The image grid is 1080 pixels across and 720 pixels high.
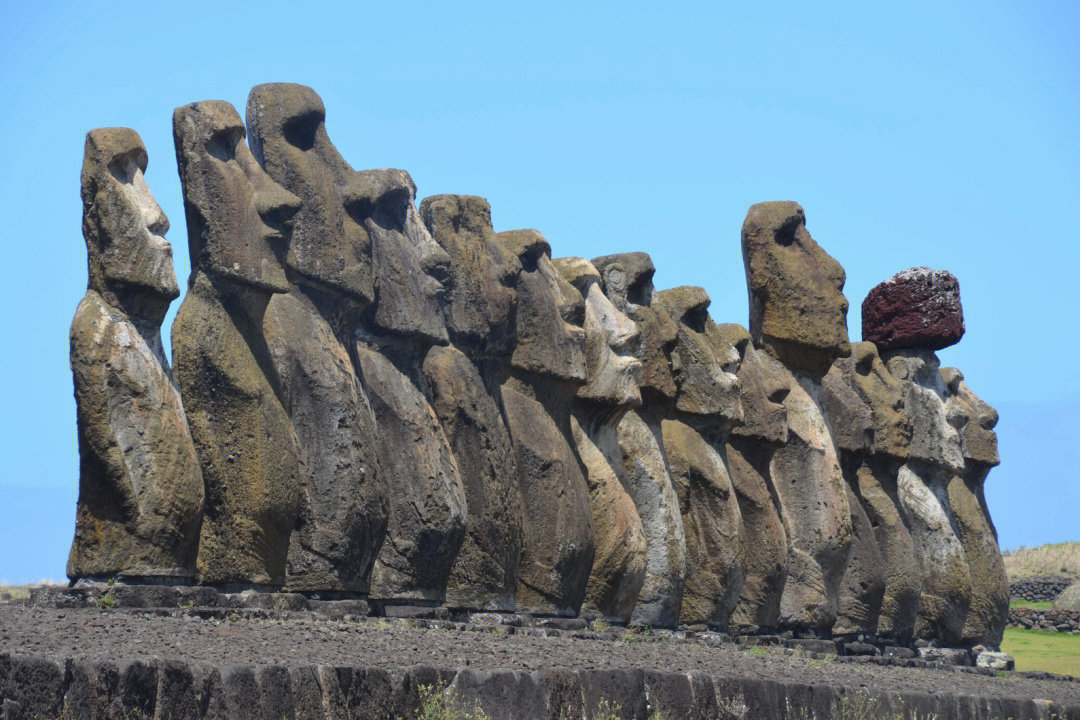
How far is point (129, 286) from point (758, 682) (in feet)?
15.1

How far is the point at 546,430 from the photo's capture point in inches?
566

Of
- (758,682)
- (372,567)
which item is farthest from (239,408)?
(758,682)

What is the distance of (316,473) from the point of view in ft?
37.9

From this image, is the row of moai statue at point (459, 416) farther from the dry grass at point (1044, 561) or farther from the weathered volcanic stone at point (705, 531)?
the dry grass at point (1044, 561)

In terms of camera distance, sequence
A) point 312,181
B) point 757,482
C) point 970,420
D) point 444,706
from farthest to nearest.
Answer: point 970,420, point 757,482, point 312,181, point 444,706

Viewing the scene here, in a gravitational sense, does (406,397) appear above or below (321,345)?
below

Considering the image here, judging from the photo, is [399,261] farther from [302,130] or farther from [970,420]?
[970,420]

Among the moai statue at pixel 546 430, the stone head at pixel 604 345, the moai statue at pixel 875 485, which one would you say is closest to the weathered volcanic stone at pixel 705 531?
the stone head at pixel 604 345

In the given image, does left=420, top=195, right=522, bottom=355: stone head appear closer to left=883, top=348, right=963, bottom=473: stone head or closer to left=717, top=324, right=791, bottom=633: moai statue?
left=717, top=324, right=791, bottom=633: moai statue

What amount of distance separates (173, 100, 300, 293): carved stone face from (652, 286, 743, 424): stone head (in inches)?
233

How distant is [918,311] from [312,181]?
12.1 m

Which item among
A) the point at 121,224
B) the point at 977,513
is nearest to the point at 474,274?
the point at 121,224

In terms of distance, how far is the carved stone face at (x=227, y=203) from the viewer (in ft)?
36.8

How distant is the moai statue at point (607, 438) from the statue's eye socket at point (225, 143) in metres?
4.56
